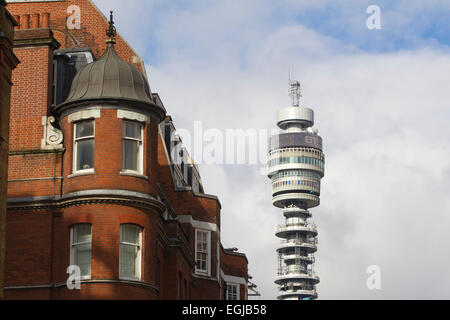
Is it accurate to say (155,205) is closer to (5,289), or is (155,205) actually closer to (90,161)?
(90,161)

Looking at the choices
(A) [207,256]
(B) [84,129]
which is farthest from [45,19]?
(B) [84,129]

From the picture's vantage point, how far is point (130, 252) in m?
41.2

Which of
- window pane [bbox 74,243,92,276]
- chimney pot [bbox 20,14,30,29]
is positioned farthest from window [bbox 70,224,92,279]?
chimney pot [bbox 20,14,30,29]

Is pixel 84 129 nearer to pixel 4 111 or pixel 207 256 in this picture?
pixel 4 111

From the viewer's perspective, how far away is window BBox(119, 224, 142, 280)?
134ft

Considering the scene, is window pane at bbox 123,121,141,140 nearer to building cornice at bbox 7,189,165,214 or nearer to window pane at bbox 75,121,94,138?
window pane at bbox 75,121,94,138

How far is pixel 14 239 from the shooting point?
140 ft

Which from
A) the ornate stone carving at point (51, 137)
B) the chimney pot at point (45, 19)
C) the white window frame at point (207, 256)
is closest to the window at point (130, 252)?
the ornate stone carving at point (51, 137)

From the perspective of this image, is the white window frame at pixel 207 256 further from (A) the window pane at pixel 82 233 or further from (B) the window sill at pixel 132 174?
(A) the window pane at pixel 82 233

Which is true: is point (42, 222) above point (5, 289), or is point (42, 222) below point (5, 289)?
above

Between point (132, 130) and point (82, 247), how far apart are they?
5.00 meters
